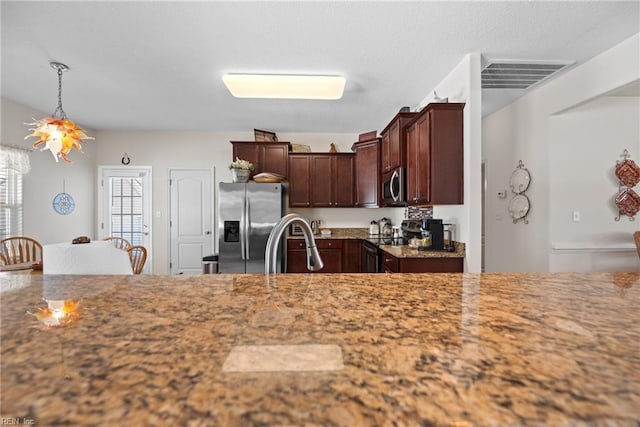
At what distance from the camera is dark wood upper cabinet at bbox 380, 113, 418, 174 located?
138 inches

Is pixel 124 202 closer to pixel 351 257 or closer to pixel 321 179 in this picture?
pixel 321 179

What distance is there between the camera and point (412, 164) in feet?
10.7

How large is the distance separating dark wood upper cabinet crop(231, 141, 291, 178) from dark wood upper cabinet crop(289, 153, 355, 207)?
126 millimetres

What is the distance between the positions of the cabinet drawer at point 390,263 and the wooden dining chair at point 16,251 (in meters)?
3.64

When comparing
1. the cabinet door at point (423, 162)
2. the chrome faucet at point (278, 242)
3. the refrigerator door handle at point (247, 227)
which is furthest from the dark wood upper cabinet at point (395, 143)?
the chrome faucet at point (278, 242)

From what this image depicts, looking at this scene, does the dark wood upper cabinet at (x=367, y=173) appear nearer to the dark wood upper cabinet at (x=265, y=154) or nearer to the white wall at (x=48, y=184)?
the dark wood upper cabinet at (x=265, y=154)

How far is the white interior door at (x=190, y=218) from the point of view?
17.4ft

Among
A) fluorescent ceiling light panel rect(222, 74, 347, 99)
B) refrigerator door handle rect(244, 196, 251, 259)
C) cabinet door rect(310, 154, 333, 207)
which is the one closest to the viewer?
fluorescent ceiling light panel rect(222, 74, 347, 99)

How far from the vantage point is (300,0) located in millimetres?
2023

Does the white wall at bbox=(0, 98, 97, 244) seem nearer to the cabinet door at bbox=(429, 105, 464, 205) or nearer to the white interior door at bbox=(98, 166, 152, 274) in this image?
the white interior door at bbox=(98, 166, 152, 274)

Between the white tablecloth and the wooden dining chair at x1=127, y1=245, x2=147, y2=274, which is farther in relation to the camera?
the wooden dining chair at x1=127, y1=245, x2=147, y2=274

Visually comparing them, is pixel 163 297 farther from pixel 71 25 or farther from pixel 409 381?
pixel 71 25

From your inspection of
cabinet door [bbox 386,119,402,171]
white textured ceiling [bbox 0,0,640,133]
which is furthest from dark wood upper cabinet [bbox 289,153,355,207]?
white textured ceiling [bbox 0,0,640,133]

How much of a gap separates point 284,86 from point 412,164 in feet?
5.09
